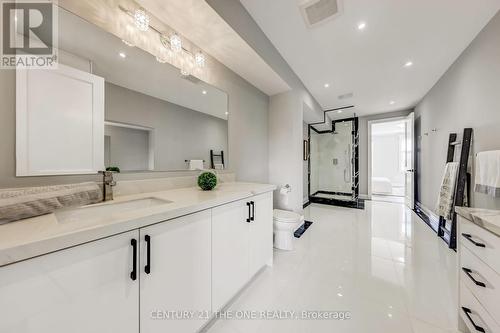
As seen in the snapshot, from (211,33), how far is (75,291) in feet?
6.20

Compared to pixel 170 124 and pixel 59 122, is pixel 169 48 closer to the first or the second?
pixel 170 124

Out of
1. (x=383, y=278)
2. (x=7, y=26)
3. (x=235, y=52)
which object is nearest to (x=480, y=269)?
(x=383, y=278)

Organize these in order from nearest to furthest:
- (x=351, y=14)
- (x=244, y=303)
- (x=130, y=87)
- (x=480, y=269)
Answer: (x=480, y=269)
(x=130, y=87)
(x=244, y=303)
(x=351, y=14)

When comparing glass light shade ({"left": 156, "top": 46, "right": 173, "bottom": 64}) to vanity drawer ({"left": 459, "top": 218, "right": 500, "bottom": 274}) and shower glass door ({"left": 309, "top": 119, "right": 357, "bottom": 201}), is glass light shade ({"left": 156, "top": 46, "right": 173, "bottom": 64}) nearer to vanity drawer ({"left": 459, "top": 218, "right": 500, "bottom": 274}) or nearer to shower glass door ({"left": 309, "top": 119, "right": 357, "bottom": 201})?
vanity drawer ({"left": 459, "top": 218, "right": 500, "bottom": 274})

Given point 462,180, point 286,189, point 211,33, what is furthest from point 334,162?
point 211,33

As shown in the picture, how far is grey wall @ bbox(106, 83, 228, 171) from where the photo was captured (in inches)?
47.9

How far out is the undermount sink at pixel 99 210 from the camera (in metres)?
0.85

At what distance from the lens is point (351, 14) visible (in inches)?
67.1

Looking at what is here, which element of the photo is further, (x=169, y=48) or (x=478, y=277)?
(x=169, y=48)

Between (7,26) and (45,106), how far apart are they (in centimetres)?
38

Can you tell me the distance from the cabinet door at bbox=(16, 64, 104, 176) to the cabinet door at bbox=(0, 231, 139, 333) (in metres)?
0.65

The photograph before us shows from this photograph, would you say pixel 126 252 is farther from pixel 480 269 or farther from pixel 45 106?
pixel 480 269

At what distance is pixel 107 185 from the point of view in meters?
1.08

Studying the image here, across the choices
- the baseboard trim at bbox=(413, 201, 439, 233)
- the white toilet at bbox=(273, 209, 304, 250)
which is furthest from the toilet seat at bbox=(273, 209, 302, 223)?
the baseboard trim at bbox=(413, 201, 439, 233)
